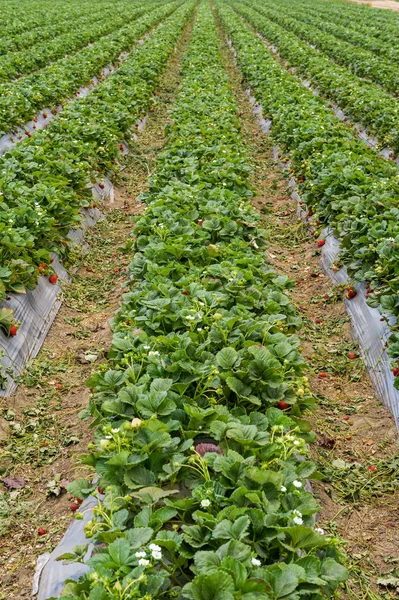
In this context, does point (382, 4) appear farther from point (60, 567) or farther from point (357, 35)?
point (60, 567)

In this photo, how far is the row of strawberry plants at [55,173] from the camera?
554 cm

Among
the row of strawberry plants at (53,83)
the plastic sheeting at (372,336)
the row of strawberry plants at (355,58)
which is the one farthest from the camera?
the row of strawberry plants at (355,58)

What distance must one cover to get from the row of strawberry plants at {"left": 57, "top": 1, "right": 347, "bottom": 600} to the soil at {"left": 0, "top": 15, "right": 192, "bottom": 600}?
733mm

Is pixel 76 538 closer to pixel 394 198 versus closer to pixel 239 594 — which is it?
pixel 239 594

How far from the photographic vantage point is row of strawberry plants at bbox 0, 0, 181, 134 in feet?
33.9

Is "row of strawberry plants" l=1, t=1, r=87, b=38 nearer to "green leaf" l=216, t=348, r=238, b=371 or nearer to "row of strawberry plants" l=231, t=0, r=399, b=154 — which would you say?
"row of strawberry plants" l=231, t=0, r=399, b=154

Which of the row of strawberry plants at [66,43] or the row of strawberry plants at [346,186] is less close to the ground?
the row of strawberry plants at [66,43]

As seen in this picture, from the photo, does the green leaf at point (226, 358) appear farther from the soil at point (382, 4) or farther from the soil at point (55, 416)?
the soil at point (382, 4)

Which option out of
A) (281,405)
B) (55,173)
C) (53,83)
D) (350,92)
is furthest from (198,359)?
(350,92)

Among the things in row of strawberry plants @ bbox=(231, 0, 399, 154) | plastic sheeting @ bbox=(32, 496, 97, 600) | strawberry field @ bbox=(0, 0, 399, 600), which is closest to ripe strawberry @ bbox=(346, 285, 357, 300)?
strawberry field @ bbox=(0, 0, 399, 600)

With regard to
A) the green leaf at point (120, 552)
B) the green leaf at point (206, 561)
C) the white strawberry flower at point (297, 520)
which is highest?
the green leaf at point (120, 552)

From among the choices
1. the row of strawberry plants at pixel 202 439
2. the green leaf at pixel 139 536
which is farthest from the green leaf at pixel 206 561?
the green leaf at pixel 139 536

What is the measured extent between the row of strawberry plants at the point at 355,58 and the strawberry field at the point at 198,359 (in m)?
4.83

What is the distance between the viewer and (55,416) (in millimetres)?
4668
